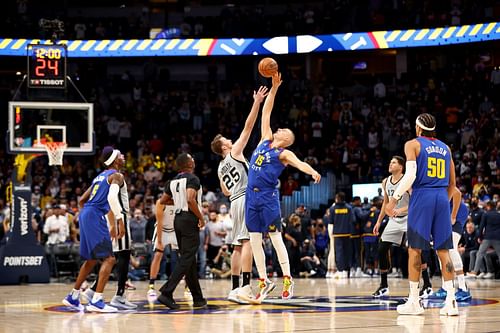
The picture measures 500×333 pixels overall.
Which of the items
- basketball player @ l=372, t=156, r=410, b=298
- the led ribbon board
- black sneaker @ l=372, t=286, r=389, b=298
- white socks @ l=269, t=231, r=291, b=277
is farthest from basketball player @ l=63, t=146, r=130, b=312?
the led ribbon board

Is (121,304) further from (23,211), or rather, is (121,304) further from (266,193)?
(23,211)

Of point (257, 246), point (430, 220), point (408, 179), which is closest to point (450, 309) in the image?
point (430, 220)

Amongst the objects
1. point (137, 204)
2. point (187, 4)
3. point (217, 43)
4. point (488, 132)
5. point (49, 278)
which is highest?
point (187, 4)

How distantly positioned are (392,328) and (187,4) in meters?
29.9

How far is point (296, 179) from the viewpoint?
94.3 feet

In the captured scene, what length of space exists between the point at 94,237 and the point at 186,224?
1137 mm

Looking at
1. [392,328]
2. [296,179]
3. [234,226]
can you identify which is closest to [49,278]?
[234,226]

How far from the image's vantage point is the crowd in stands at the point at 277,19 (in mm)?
30281

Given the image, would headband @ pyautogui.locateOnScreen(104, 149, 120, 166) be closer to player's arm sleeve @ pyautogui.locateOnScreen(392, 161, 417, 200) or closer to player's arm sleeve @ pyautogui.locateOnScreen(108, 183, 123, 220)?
player's arm sleeve @ pyautogui.locateOnScreen(108, 183, 123, 220)

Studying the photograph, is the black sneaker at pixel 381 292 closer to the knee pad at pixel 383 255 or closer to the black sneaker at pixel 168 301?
the knee pad at pixel 383 255

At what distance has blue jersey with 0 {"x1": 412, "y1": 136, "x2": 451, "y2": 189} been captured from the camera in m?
10.3

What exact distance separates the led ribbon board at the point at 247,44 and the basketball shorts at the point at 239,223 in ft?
60.1

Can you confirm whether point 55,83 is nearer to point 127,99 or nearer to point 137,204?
point 137,204

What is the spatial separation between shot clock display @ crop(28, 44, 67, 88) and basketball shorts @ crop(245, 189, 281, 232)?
8.77 meters
